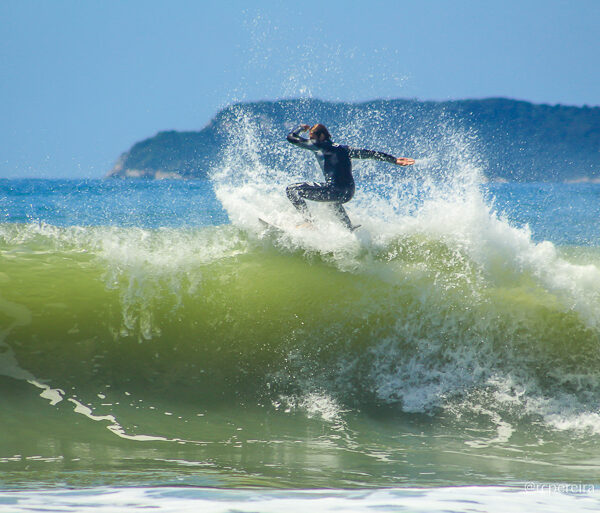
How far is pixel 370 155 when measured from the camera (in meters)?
7.63

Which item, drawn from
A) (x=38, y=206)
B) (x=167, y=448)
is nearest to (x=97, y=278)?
(x=167, y=448)

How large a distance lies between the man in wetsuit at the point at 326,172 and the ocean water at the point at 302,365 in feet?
1.26

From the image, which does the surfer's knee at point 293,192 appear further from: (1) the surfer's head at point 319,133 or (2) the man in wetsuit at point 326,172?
(1) the surfer's head at point 319,133

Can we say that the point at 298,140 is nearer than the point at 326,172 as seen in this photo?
Yes

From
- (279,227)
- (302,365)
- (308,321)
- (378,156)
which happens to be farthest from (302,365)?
(378,156)

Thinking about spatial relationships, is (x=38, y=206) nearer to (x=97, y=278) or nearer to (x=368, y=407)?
(x=97, y=278)

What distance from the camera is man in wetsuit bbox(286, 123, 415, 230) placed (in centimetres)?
779

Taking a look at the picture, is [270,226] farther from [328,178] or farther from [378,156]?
[378,156]

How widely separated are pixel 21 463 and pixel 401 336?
376cm

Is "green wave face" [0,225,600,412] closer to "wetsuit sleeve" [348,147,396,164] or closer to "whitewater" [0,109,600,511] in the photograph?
"whitewater" [0,109,600,511]

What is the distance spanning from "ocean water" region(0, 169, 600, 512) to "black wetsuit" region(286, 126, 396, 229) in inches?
15.4

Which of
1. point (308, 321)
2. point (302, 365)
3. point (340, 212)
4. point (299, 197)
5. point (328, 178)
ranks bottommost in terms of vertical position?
point (302, 365)

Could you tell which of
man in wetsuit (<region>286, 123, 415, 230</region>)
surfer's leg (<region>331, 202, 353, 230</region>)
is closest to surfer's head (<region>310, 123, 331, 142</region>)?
man in wetsuit (<region>286, 123, 415, 230</region>)

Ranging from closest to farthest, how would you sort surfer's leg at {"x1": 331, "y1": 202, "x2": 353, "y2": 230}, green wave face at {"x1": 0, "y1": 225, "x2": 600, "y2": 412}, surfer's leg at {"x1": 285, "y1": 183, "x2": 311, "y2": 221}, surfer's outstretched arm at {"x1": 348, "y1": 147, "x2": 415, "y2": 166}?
1. green wave face at {"x1": 0, "y1": 225, "x2": 600, "y2": 412}
2. surfer's outstretched arm at {"x1": 348, "y1": 147, "x2": 415, "y2": 166}
3. surfer's leg at {"x1": 285, "y1": 183, "x2": 311, "y2": 221}
4. surfer's leg at {"x1": 331, "y1": 202, "x2": 353, "y2": 230}
